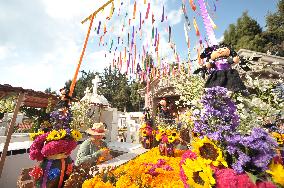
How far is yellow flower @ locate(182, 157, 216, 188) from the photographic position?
197 centimetres

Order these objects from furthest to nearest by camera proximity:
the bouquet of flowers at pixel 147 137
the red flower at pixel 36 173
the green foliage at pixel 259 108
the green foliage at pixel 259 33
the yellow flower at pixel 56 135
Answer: the green foliage at pixel 259 33
the bouquet of flowers at pixel 147 137
the yellow flower at pixel 56 135
the red flower at pixel 36 173
the green foliage at pixel 259 108

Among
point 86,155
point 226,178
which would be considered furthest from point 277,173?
point 86,155

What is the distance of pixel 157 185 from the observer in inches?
167

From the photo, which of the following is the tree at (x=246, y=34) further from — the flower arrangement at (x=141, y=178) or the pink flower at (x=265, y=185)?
the pink flower at (x=265, y=185)

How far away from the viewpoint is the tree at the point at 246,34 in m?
27.6

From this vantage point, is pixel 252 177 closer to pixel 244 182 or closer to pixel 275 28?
pixel 244 182

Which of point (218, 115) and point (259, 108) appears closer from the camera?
point (218, 115)

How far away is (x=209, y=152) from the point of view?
2.21 m

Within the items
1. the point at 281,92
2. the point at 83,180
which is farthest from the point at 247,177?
the point at 83,180

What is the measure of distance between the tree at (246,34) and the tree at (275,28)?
3.07 feet

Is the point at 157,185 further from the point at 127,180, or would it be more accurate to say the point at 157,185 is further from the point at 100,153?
the point at 100,153

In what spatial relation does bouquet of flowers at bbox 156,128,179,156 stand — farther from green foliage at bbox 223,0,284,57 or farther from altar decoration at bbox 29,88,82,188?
green foliage at bbox 223,0,284,57

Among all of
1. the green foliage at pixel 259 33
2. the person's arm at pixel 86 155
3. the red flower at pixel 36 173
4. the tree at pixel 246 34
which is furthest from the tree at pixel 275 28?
the red flower at pixel 36 173

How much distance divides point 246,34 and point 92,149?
99.0ft
